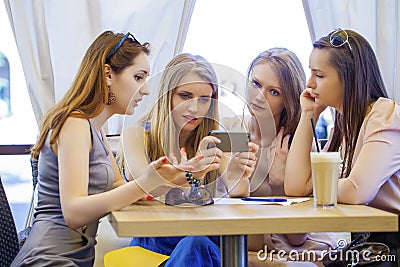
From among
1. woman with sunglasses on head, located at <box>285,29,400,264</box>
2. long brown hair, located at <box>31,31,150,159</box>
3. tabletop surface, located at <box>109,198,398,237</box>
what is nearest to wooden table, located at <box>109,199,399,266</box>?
tabletop surface, located at <box>109,198,398,237</box>

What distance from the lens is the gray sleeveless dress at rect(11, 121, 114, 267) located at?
150cm

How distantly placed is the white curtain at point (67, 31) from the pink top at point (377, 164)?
1422mm

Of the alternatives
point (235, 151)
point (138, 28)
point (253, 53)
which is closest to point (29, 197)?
point (138, 28)

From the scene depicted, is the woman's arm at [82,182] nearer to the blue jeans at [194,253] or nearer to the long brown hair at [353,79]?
the blue jeans at [194,253]

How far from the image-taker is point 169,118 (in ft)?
4.60

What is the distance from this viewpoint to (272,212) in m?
1.30

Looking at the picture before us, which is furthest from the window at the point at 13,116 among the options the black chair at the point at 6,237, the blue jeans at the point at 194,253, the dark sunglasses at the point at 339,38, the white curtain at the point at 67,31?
the dark sunglasses at the point at 339,38

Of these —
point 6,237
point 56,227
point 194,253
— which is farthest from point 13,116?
point 194,253

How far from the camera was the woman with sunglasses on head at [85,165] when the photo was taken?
144 centimetres

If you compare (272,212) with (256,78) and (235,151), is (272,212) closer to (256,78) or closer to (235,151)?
(235,151)

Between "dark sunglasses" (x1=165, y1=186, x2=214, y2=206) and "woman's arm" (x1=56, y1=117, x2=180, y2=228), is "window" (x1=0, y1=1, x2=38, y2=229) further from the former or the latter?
"dark sunglasses" (x1=165, y1=186, x2=214, y2=206)

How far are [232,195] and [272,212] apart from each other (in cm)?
35

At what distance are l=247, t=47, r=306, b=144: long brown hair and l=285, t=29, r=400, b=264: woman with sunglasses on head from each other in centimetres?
7

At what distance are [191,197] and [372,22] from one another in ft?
6.43
